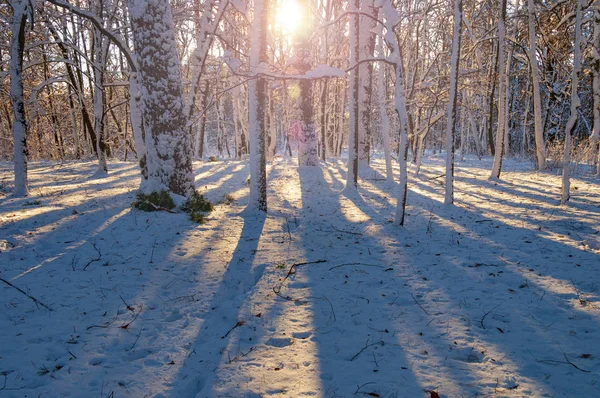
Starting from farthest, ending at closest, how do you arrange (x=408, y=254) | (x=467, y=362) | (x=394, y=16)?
(x=394, y=16) → (x=408, y=254) → (x=467, y=362)

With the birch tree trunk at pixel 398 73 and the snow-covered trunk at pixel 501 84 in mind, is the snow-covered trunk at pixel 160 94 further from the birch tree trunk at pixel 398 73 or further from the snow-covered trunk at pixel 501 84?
the snow-covered trunk at pixel 501 84

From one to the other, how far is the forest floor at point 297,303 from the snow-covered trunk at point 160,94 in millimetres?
1030

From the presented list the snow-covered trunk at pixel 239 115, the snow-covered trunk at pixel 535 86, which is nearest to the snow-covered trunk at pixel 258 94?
the snow-covered trunk at pixel 535 86

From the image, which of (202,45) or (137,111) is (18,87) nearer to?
(137,111)

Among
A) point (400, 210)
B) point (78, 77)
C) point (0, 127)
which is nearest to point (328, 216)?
point (400, 210)

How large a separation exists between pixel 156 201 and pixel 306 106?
841 cm

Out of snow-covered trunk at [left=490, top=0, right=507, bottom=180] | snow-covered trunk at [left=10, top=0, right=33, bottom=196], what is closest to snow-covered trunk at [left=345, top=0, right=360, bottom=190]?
snow-covered trunk at [left=490, top=0, right=507, bottom=180]

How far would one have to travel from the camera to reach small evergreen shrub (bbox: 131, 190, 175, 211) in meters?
6.80

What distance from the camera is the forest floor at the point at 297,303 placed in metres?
2.52

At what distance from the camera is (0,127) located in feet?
76.9

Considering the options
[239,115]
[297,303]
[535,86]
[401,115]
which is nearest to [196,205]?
[297,303]

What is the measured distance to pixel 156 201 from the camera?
6812 mm

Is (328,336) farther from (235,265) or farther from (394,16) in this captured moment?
(394,16)

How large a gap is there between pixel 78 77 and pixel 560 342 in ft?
72.7
